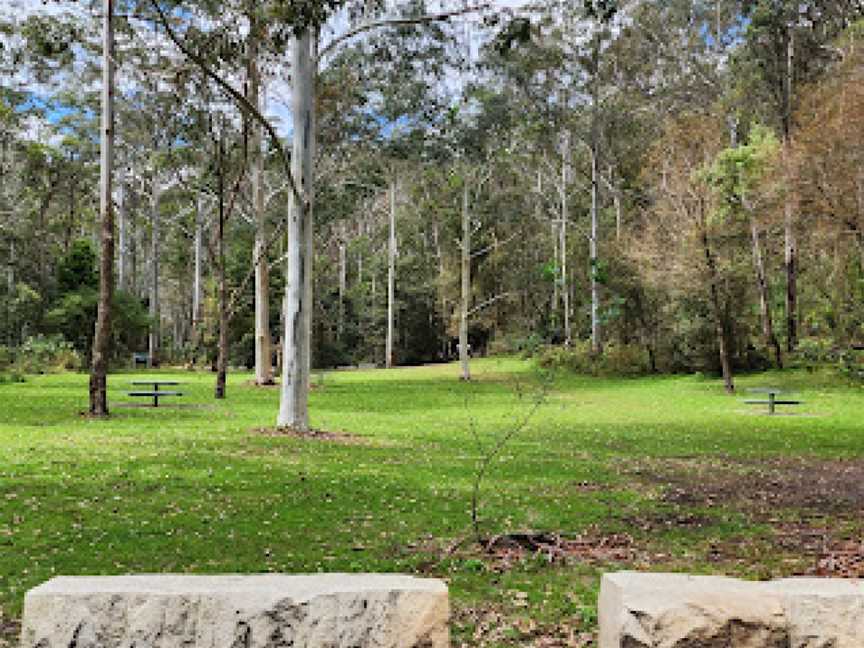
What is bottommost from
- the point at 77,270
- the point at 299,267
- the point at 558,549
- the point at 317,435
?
the point at 558,549

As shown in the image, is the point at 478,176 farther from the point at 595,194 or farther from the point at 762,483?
the point at 762,483

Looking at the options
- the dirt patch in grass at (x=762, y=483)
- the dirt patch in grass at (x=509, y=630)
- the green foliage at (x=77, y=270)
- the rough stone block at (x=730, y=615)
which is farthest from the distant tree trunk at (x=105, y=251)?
the green foliage at (x=77, y=270)

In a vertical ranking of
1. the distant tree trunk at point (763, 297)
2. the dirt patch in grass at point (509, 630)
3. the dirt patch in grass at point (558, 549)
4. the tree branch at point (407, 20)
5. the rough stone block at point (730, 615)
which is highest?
the tree branch at point (407, 20)

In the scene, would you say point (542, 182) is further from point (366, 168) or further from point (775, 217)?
point (775, 217)

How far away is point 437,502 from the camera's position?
28.7ft

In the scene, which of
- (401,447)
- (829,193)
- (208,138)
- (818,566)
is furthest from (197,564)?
(208,138)

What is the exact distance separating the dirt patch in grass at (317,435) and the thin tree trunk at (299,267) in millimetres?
194

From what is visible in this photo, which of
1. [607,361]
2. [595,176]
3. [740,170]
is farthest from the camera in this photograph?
[595,176]

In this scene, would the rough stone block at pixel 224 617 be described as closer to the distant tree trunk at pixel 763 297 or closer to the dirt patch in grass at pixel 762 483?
the dirt patch in grass at pixel 762 483

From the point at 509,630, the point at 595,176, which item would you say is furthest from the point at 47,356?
the point at 509,630

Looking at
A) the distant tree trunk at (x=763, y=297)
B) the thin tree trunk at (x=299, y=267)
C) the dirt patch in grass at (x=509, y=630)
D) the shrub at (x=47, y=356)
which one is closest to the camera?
the dirt patch in grass at (x=509, y=630)

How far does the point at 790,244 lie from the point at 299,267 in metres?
22.8

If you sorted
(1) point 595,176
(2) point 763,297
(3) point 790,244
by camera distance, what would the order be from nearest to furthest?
1. (2) point 763,297
2. (3) point 790,244
3. (1) point 595,176

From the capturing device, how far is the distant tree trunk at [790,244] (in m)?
29.1
